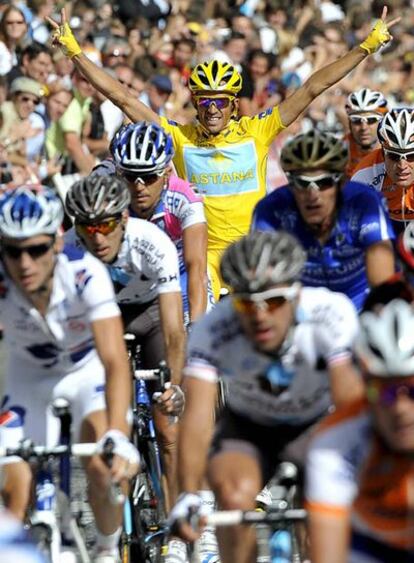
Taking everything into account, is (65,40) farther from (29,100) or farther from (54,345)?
(54,345)

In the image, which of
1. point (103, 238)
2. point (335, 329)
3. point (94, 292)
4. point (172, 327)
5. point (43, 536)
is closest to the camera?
point (335, 329)

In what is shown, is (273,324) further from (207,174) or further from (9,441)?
(207,174)

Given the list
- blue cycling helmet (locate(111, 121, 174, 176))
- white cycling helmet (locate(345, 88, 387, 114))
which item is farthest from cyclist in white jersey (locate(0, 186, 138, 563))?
white cycling helmet (locate(345, 88, 387, 114))

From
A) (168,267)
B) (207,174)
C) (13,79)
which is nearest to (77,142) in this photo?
(13,79)

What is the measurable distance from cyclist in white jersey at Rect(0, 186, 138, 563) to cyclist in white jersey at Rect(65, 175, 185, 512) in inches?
36.0

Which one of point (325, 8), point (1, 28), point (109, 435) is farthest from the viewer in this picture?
point (325, 8)

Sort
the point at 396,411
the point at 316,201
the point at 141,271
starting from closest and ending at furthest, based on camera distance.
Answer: the point at 396,411, the point at 316,201, the point at 141,271

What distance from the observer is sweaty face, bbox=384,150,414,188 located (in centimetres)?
1102

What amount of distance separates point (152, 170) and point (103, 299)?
229 cm

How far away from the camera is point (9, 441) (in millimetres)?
7473

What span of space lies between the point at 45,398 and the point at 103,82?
4568mm

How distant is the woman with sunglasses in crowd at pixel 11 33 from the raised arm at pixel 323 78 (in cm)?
491

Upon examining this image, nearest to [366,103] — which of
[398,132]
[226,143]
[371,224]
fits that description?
[226,143]

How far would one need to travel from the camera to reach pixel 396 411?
5.15m
